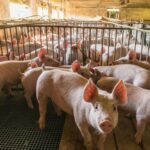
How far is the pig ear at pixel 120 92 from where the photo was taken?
2.05 meters

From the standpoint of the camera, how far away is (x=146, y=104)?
2.46 meters

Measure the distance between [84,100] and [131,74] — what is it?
1.46m

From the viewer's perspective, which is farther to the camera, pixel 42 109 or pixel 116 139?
pixel 42 109

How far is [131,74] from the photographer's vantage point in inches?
129

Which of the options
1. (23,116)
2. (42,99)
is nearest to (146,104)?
(42,99)

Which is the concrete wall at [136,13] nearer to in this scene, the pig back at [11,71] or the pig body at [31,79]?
the pig back at [11,71]

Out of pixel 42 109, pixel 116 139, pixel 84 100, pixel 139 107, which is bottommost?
pixel 116 139

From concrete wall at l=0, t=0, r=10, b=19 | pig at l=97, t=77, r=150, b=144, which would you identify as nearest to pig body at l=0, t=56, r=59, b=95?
pig at l=97, t=77, r=150, b=144

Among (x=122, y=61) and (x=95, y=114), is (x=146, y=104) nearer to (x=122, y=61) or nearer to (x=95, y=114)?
(x=95, y=114)

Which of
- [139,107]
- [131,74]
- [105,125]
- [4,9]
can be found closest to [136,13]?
[4,9]

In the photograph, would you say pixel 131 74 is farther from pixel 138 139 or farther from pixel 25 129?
pixel 25 129

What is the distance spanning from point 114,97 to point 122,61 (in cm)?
206

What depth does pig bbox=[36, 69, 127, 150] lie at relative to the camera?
1.94m

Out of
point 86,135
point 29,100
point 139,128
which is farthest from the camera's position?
point 29,100
